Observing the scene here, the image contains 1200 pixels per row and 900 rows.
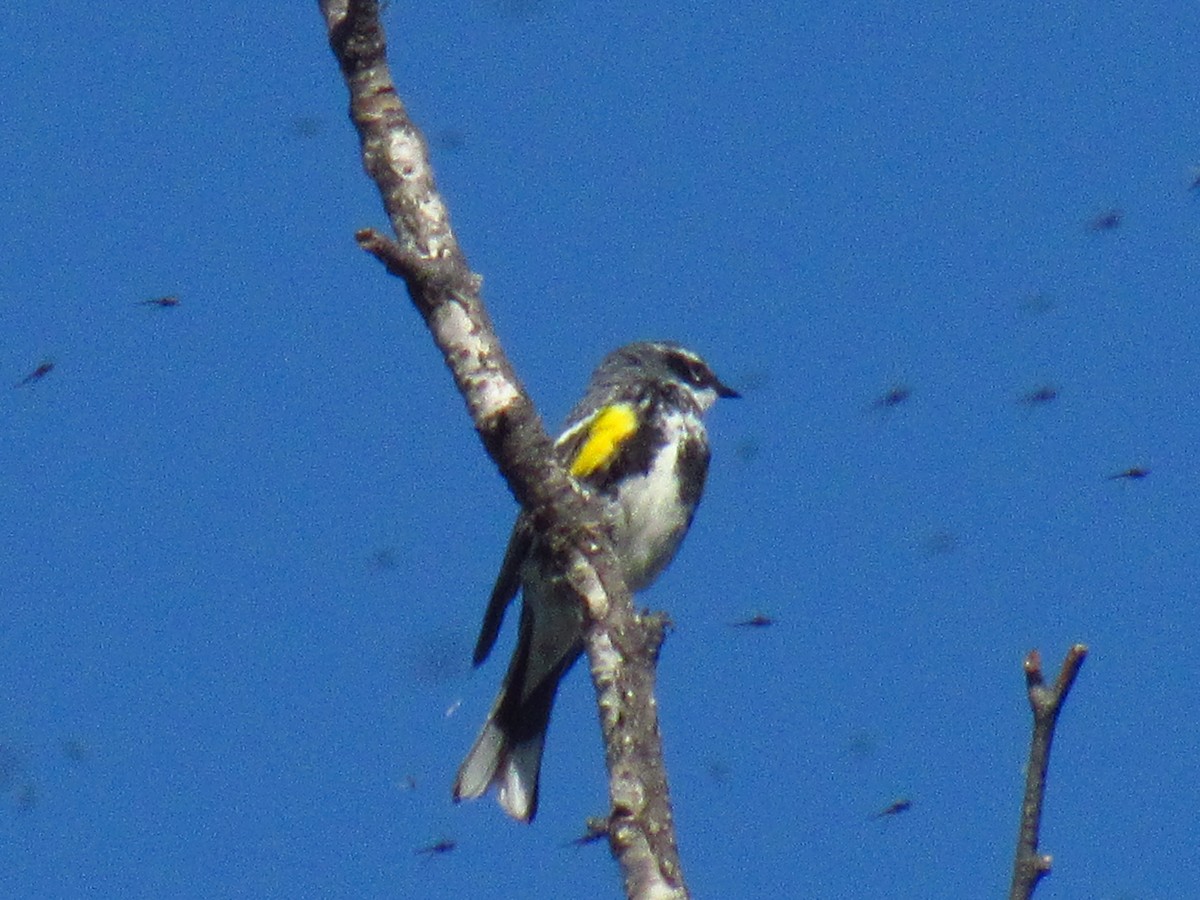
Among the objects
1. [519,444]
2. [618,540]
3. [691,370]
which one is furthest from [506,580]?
[519,444]

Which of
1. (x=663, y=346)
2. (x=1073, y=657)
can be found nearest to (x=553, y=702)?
(x=663, y=346)

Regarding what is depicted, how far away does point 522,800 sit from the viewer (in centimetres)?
885

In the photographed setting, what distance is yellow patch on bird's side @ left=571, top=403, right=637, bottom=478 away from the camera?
8.93 meters

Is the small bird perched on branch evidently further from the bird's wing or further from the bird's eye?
the bird's eye

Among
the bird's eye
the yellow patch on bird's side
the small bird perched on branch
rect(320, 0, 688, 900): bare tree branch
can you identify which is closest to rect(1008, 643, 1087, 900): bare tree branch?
rect(320, 0, 688, 900): bare tree branch

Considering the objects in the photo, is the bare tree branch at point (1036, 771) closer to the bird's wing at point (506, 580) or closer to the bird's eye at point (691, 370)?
the bird's wing at point (506, 580)

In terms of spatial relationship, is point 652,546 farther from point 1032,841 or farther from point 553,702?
point 1032,841

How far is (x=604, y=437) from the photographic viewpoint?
9.11m

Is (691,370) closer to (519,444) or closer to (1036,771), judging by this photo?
(519,444)

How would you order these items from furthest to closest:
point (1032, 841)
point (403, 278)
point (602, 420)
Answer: point (602, 420)
point (403, 278)
point (1032, 841)

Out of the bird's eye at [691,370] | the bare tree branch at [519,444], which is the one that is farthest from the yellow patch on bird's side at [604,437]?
the bare tree branch at [519,444]

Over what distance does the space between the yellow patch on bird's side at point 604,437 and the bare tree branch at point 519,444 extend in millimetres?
3978

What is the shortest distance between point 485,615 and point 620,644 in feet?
15.0

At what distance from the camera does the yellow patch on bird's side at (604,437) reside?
29.3ft
